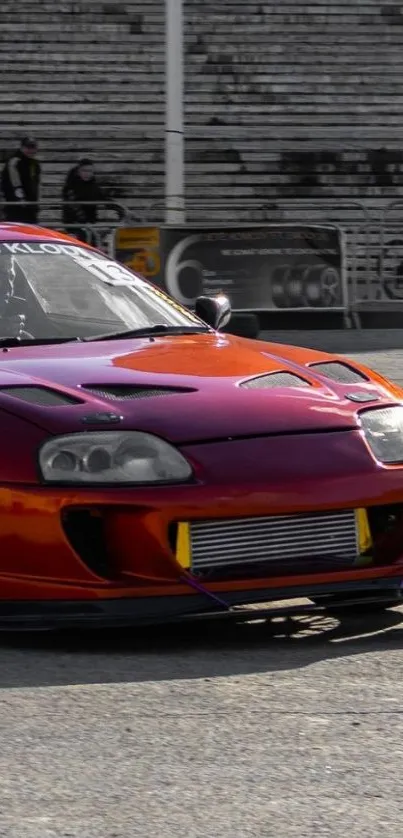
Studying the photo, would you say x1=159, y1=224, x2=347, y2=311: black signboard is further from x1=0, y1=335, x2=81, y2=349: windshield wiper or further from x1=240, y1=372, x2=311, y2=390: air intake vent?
x1=240, y1=372, x2=311, y2=390: air intake vent

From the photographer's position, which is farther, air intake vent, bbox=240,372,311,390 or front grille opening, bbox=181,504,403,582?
air intake vent, bbox=240,372,311,390

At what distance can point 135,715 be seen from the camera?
13.0 feet

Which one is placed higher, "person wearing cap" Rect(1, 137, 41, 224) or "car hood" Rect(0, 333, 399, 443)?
"person wearing cap" Rect(1, 137, 41, 224)

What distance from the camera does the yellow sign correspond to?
54.4 ft

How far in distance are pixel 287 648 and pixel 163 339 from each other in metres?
1.41

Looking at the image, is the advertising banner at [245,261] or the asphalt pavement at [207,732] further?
the advertising banner at [245,261]

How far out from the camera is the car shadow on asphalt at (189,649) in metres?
4.40

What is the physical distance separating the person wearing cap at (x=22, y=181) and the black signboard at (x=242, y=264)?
3352mm

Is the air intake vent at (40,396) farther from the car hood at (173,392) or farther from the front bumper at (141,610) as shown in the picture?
the front bumper at (141,610)

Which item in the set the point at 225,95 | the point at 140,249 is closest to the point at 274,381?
the point at 140,249

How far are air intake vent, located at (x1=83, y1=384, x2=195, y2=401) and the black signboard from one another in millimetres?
11370

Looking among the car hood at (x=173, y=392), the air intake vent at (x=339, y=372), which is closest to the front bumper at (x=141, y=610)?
the car hood at (x=173, y=392)

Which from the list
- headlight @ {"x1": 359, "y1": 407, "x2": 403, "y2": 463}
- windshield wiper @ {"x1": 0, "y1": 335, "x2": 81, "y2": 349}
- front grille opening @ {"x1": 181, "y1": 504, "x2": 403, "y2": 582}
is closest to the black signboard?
windshield wiper @ {"x1": 0, "y1": 335, "x2": 81, "y2": 349}

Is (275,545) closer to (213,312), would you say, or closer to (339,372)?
(339,372)
